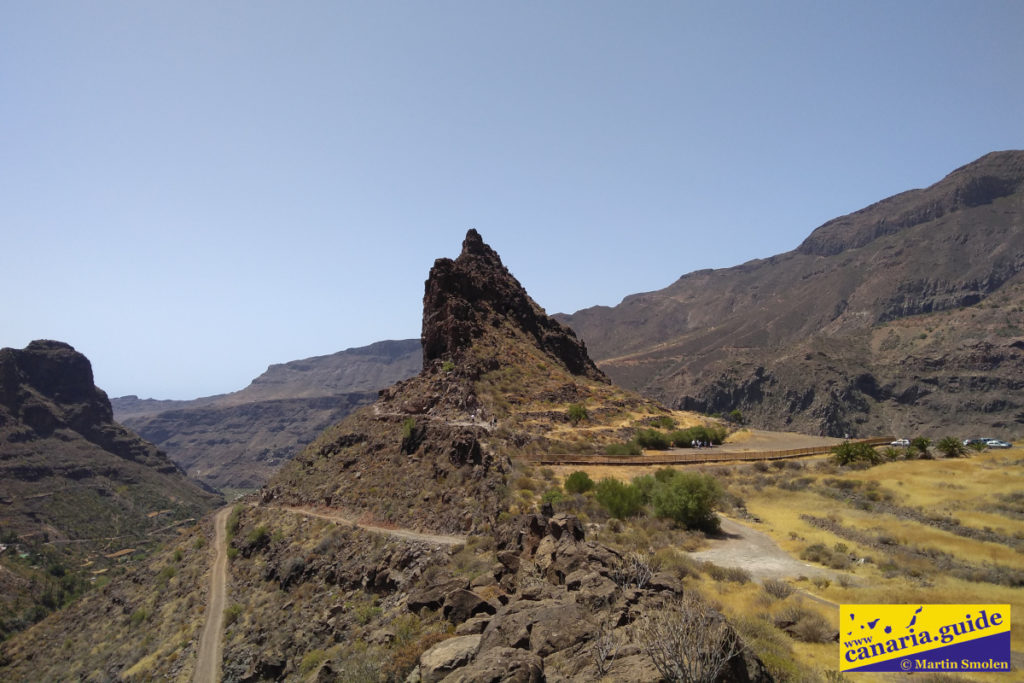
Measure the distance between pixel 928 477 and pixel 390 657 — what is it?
32.8m

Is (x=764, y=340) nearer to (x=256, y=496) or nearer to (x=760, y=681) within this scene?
(x=256, y=496)

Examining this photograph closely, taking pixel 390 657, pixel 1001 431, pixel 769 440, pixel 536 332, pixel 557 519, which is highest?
pixel 536 332

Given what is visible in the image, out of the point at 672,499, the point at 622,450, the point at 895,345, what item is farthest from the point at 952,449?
the point at 895,345

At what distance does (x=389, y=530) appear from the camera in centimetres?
3006

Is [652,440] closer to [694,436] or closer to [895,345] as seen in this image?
[694,436]

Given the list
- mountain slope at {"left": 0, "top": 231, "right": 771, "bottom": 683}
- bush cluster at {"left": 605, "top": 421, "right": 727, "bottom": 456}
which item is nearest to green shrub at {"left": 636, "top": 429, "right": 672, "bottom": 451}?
bush cluster at {"left": 605, "top": 421, "right": 727, "bottom": 456}

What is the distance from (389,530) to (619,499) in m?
14.4

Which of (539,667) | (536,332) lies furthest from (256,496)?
(539,667)

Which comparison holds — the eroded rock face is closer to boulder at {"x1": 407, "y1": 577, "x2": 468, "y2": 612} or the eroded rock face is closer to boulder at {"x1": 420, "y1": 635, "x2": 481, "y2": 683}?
boulder at {"x1": 407, "y1": 577, "x2": 468, "y2": 612}

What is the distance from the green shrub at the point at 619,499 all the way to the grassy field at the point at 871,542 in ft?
19.3

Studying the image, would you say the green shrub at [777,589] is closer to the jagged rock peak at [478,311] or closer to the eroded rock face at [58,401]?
the jagged rock peak at [478,311]

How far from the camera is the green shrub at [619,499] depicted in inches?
941

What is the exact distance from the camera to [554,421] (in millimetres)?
46312

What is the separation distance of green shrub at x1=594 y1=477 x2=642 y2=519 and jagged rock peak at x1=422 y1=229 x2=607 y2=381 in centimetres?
2989
